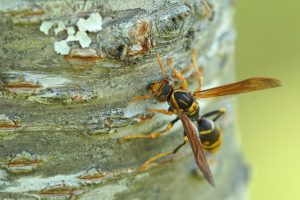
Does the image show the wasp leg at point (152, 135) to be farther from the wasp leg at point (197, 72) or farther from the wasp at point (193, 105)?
the wasp leg at point (197, 72)

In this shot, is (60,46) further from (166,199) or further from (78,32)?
(166,199)

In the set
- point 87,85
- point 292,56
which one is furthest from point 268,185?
point 87,85

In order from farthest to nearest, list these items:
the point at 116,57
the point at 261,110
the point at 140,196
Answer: the point at 261,110 → the point at 140,196 → the point at 116,57

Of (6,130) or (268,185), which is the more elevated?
(268,185)

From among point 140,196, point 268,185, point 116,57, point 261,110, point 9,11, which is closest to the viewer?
point 9,11

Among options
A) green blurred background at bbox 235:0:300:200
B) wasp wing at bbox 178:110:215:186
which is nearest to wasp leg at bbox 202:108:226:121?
wasp wing at bbox 178:110:215:186

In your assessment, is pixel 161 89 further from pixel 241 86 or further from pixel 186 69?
pixel 241 86

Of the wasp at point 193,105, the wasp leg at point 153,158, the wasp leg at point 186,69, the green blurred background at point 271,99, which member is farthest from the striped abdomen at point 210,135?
the green blurred background at point 271,99
